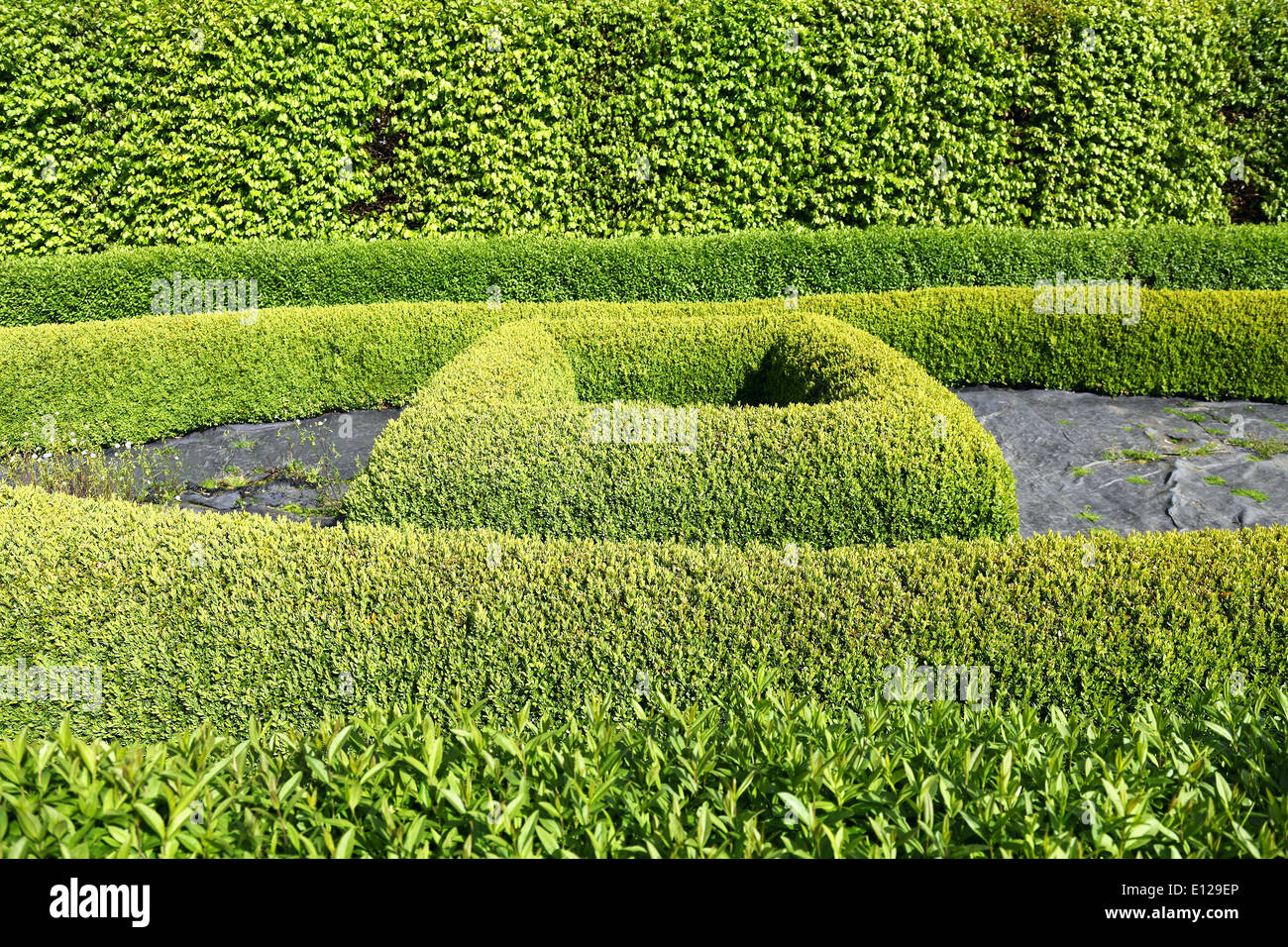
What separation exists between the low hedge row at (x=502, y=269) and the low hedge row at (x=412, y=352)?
5.24 feet

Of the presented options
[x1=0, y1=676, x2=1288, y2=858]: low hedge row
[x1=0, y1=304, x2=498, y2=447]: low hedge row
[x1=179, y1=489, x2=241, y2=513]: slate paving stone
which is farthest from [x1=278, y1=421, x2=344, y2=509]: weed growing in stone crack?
[x1=0, y1=676, x2=1288, y2=858]: low hedge row

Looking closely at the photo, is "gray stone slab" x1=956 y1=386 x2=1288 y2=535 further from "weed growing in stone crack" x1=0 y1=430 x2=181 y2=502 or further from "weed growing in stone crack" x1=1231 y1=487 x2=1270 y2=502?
"weed growing in stone crack" x1=0 y1=430 x2=181 y2=502

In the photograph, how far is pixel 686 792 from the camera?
7.68ft

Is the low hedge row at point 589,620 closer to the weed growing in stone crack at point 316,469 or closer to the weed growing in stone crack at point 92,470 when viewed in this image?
the weed growing in stone crack at point 316,469

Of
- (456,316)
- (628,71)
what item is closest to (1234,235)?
(628,71)

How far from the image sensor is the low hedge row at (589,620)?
332 cm

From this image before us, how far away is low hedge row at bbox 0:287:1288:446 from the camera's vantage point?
8.79 m

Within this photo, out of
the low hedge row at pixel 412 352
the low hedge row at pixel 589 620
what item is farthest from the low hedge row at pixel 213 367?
the low hedge row at pixel 589 620

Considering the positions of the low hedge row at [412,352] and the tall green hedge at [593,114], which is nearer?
the low hedge row at [412,352]

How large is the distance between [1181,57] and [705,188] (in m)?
7.25

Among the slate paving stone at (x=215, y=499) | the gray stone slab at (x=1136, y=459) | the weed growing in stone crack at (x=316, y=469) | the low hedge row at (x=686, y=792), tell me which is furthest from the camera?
the weed growing in stone crack at (x=316, y=469)

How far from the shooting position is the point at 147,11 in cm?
1135

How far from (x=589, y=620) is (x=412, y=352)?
6.80m
